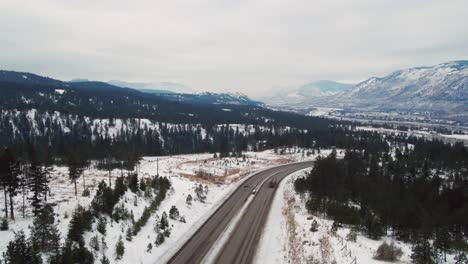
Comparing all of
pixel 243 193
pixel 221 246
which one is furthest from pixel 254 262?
pixel 243 193

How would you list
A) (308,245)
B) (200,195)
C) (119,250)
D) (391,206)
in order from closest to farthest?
(119,250)
(308,245)
(391,206)
(200,195)

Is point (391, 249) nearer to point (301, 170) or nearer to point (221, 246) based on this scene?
point (221, 246)

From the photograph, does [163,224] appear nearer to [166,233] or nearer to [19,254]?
[166,233]

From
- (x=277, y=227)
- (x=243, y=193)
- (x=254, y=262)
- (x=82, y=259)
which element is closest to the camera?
(x=82, y=259)

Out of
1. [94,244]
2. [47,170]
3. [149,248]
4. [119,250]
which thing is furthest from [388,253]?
[47,170]

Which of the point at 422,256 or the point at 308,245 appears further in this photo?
the point at 308,245

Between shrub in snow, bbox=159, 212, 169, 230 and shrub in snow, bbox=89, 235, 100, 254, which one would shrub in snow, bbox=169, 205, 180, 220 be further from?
shrub in snow, bbox=89, 235, 100, 254

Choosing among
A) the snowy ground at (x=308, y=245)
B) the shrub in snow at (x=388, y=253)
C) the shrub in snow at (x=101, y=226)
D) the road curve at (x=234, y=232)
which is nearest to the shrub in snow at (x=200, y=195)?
the road curve at (x=234, y=232)
